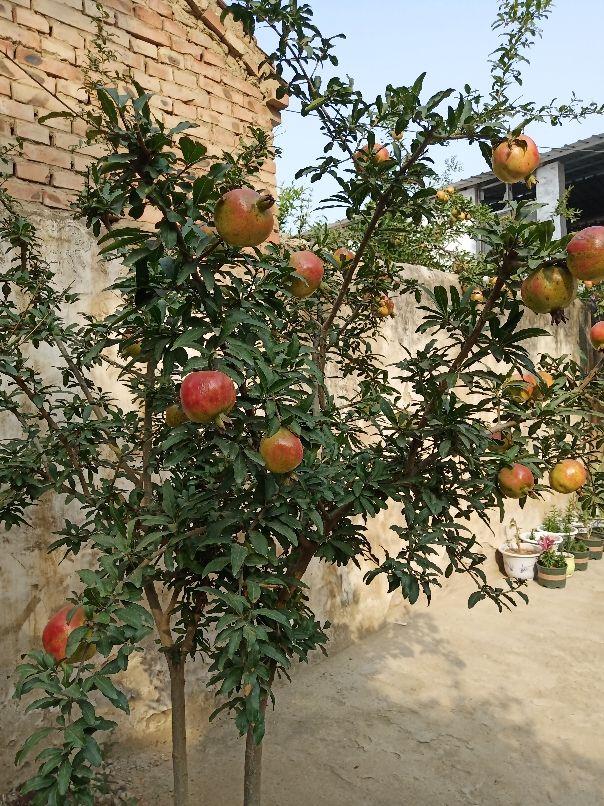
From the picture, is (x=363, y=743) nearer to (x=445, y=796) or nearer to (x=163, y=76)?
(x=445, y=796)

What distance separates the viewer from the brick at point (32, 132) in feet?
8.62

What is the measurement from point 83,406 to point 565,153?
11456 millimetres

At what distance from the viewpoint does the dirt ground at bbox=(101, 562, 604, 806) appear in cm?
262

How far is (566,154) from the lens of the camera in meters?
11.2

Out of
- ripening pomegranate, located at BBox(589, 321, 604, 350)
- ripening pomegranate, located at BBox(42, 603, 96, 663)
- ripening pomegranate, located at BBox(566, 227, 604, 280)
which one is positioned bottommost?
ripening pomegranate, located at BBox(42, 603, 96, 663)

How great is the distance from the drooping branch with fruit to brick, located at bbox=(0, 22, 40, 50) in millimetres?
1210

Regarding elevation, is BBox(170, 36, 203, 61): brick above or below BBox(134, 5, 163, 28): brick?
below

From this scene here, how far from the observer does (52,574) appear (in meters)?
2.64

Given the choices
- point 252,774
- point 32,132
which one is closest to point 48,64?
point 32,132

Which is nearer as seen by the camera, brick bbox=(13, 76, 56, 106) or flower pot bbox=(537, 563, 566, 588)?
brick bbox=(13, 76, 56, 106)

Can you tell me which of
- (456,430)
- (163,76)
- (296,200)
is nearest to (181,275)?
(456,430)

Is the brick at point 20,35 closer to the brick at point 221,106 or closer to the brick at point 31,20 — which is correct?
the brick at point 31,20

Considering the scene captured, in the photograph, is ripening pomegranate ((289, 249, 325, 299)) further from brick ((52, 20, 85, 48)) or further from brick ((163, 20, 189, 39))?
brick ((163, 20, 189, 39))

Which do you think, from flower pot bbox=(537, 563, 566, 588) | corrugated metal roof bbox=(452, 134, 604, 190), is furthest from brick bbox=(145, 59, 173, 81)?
corrugated metal roof bbox=(452, 134, 604, 190)
